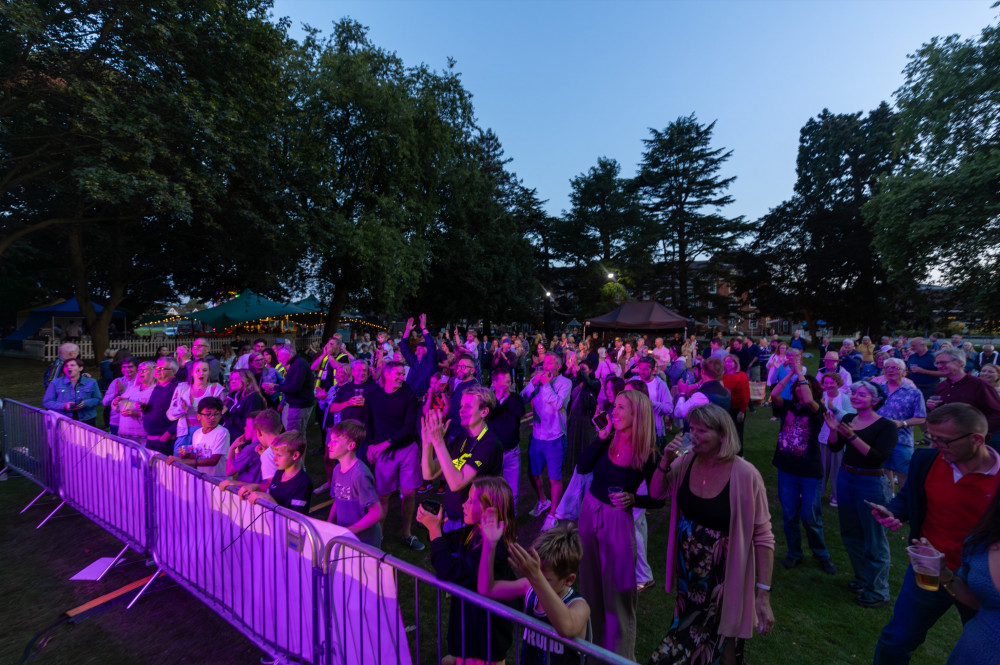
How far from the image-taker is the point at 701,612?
8.84ft

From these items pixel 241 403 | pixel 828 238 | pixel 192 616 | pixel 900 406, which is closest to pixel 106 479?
pixel 241 403

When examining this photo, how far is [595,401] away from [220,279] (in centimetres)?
2532

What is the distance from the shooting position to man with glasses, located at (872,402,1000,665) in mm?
2410

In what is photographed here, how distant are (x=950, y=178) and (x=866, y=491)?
75.5ft

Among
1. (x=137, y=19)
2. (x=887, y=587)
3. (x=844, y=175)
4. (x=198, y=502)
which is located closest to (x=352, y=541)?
(x=198, y=502)

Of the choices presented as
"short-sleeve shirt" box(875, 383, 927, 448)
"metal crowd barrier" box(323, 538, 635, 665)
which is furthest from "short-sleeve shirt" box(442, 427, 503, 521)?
"short-sleeve shirt" box(875, 383, 927, 448)

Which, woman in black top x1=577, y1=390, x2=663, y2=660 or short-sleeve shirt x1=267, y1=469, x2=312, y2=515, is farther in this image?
short-sleeve shirt x1=267, y1=469, x2=312, y2=515

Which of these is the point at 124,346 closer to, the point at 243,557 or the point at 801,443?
the point at 243,557

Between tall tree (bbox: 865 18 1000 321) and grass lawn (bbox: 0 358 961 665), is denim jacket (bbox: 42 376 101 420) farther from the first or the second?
tall tree (bbox: 865 18 1000 321)

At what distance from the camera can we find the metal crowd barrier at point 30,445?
6.12m

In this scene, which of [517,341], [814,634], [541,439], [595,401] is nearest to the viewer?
[814,634]

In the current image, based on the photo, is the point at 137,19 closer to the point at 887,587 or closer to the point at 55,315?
the point at 887,587

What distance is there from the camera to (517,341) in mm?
14688

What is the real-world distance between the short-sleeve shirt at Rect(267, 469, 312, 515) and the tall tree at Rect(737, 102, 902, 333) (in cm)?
4544
